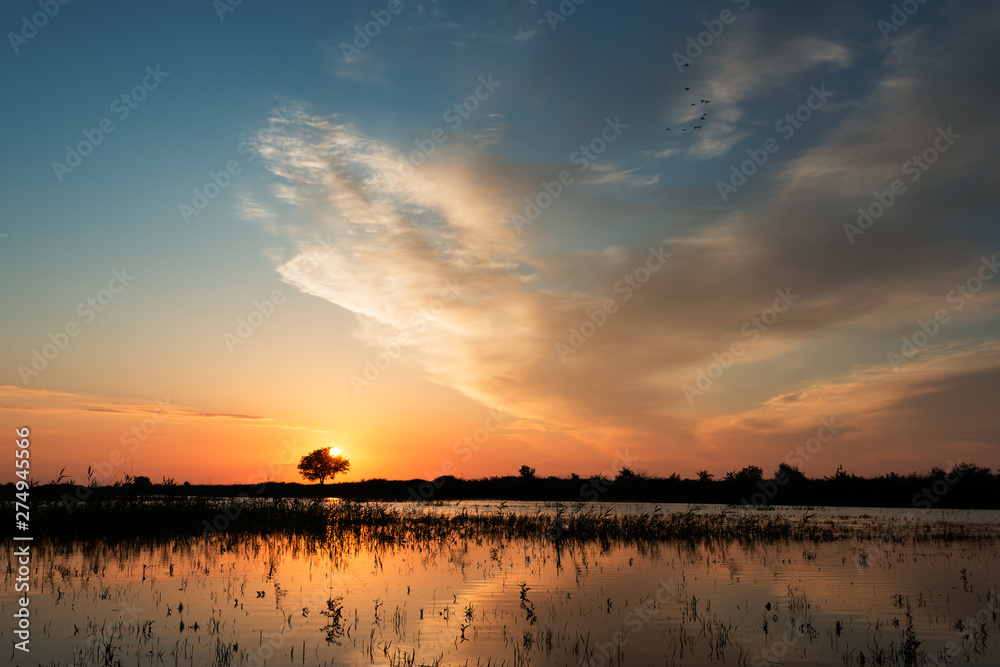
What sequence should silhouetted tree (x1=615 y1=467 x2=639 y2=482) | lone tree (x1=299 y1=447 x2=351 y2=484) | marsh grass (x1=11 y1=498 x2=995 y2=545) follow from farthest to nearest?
1. lone tree (x1=299 y1=447 x2=351 y2=484)
2. silhouetted tree (x1=615 y1=467 x2=639 y2=482)
3. marsh grass (x1=11 y1=498 x2=995 y2=545)

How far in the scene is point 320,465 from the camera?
141750 millimetres

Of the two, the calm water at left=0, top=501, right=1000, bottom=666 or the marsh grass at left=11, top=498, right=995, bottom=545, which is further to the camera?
the marsh grass at left=11, top=498, right=995, bottom=545

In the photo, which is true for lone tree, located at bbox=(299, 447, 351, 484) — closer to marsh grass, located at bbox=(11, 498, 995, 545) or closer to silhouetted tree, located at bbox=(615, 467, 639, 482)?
silhouetted tree, located at bbox=(615, 467, 639, 482)

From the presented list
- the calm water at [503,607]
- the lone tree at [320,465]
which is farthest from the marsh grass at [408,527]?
the lone tree at [320,465]

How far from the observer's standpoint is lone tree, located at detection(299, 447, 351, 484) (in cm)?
14138

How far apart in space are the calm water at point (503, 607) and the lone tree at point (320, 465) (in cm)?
12062

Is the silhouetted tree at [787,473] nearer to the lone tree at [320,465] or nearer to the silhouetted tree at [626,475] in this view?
the silhouetted tree at [626,475]

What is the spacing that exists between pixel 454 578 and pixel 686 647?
27.9 ft

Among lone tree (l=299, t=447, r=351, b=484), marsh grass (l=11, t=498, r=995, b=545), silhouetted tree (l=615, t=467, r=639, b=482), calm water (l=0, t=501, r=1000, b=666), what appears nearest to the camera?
calm water (l=0, t=501, r=1000, b=666)

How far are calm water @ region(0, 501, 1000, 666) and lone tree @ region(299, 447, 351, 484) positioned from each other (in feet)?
396

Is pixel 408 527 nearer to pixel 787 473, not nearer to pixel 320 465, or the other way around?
pixel 787 473

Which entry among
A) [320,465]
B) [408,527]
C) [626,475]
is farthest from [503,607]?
[320,465]

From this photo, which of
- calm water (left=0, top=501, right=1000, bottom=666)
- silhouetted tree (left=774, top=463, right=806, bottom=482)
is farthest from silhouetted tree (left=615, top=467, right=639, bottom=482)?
calm water (left=0, top=501, right=1000, bottom=666)

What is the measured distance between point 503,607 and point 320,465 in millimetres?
134419
